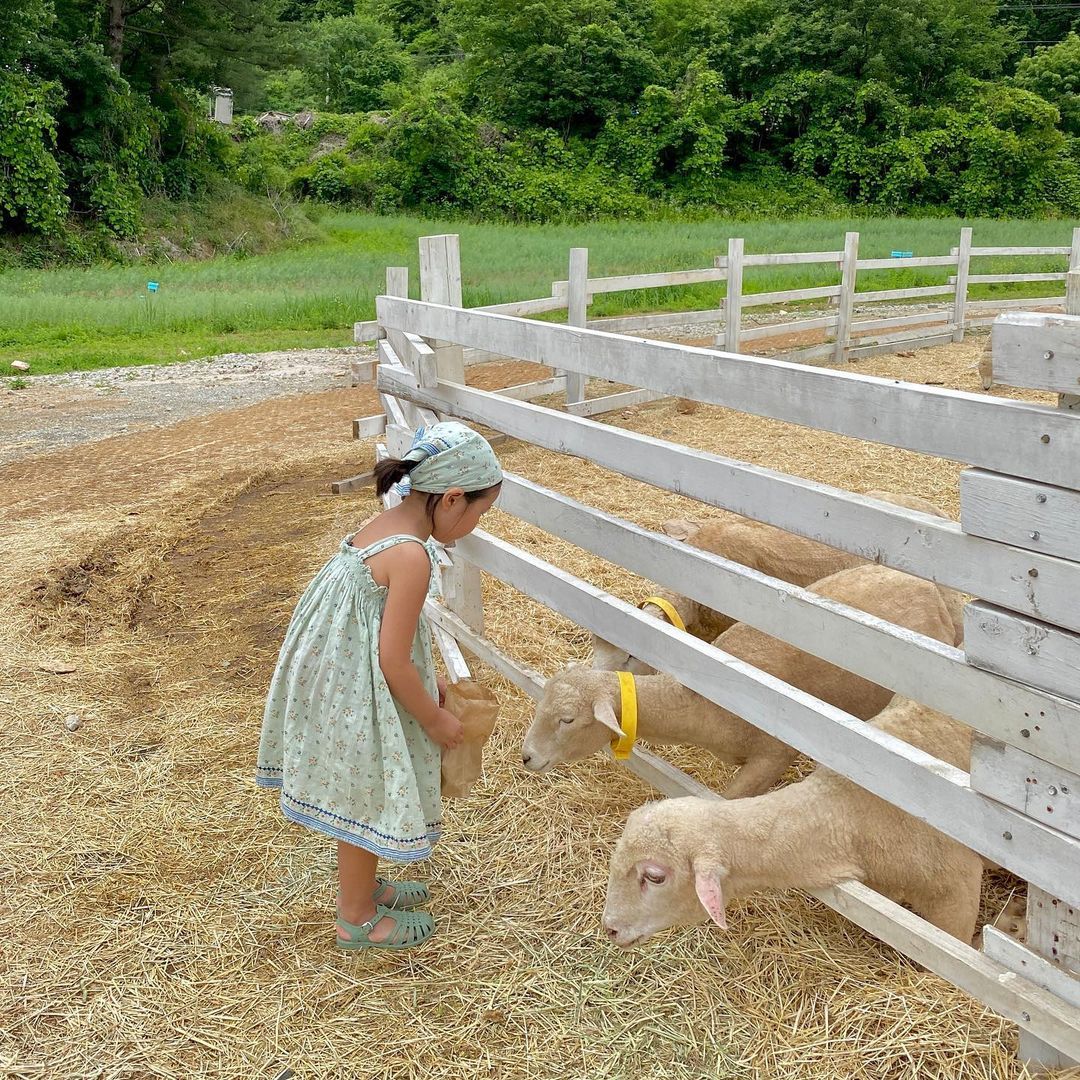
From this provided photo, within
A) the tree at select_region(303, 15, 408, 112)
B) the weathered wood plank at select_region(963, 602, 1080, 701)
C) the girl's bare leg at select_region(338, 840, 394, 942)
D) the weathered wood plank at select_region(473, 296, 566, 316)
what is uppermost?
the tree at select_region(303, 15, 408, 112)

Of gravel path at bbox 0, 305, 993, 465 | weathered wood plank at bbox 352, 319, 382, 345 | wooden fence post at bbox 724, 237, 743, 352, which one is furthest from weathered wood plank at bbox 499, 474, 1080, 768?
wooden fence post at bbox 724, 237, 743, 352

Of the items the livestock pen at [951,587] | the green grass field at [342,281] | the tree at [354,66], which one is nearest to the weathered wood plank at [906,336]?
the green grass field at [342,281]

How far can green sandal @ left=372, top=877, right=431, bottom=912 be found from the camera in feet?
10.1

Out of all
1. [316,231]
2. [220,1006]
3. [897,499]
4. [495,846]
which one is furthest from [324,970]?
[316,231]

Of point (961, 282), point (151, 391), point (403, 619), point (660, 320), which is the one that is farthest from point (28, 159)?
point (403, 619)

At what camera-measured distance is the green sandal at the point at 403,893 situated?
308 centimetres

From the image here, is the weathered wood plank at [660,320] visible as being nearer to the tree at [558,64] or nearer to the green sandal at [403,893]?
the green sandal at [403,893]

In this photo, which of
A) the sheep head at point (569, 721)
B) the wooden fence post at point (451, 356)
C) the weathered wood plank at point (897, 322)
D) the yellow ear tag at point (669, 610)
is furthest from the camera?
the weathered wood plank at point (897, 322)

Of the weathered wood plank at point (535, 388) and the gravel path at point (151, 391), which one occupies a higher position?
the weathered wood plank at point (535, 388)

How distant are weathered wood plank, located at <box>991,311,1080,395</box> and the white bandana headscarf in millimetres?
1244

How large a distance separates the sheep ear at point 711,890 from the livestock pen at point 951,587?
32cm

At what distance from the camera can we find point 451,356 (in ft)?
15.1

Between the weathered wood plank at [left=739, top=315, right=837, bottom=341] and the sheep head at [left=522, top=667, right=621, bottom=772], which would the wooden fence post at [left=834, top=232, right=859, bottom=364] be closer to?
the weathered wood plank at [left=739, top=315, right=837, bottom=341]

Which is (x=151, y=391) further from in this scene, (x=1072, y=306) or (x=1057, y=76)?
(x=1057, y=76)
